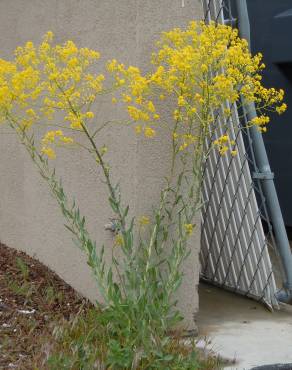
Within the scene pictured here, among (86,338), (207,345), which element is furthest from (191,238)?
(86,338)

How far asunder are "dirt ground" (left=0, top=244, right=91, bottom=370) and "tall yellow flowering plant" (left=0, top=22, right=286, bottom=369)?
46 centimetres

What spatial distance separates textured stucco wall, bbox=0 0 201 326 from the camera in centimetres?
412

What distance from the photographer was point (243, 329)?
446 centimetres

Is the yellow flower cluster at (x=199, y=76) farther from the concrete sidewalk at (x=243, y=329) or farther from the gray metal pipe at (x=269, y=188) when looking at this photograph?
the concrete sidewalk at (x=243, y=329)

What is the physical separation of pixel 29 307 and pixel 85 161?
39.9 inches

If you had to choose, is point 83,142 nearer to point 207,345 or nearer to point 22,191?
point 22,191

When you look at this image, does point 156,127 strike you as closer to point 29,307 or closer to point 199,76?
point 199,76

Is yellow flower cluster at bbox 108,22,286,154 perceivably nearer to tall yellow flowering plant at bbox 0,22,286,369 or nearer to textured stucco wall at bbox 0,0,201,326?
tall yellow flowering plant at bbox 0,22,286,369

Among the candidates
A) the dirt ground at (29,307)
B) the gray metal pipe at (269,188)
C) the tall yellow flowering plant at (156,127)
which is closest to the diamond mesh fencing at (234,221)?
the gray metal pipe at (269,188)

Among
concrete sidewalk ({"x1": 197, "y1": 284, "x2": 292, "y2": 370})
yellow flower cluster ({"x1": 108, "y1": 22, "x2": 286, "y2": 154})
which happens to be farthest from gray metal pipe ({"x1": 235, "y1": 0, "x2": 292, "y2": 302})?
yellow flower cluster ({"x1": 108, "y1": 22, "x2": 286, "y2": 154})

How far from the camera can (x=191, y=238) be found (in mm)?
4293

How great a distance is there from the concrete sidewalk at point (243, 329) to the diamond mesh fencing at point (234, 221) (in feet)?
0.46

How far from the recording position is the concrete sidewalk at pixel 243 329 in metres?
3.95

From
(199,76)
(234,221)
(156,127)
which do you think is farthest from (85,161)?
(234,221)
